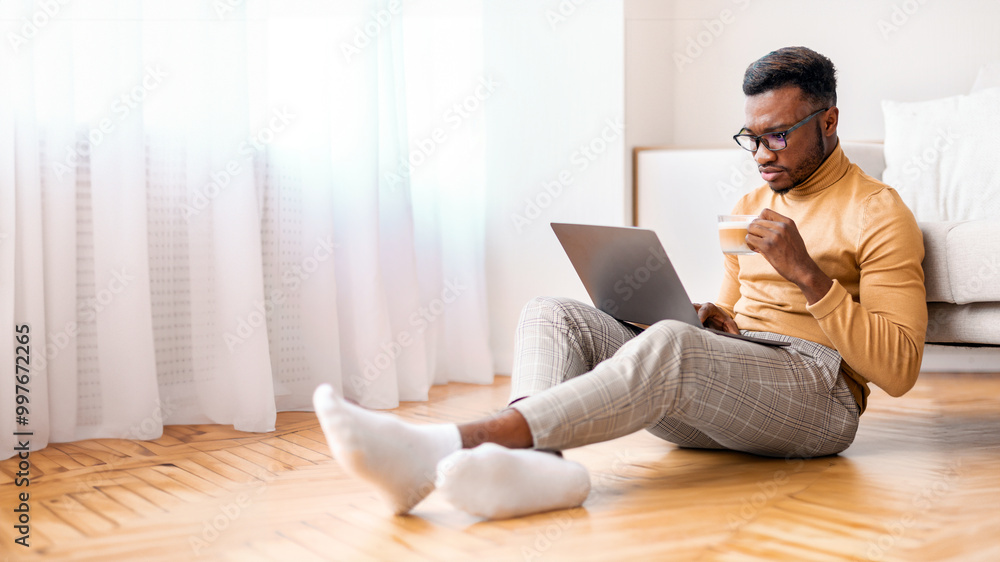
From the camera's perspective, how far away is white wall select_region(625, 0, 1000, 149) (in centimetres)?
253

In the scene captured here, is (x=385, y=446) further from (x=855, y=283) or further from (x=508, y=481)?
(x=855, y=283)

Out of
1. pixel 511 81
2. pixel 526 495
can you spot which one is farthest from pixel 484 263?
pixel 526 495

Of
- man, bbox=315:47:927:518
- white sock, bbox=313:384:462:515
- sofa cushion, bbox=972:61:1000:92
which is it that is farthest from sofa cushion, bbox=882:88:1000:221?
white sock, bbox=313:384:462:515

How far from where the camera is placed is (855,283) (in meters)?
1.27

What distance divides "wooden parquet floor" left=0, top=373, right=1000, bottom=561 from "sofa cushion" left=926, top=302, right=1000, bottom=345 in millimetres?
196

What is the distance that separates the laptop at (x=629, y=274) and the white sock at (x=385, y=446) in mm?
413

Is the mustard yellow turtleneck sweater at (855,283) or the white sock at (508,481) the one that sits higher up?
the mustard yellow turtleneck sweater at (855,283)

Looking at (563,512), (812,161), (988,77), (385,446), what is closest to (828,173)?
(812,161)

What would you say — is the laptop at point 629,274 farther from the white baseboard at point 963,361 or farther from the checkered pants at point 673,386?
the white baseboard at point 963,361

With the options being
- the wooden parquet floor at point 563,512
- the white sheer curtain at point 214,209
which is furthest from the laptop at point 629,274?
the white sheer curtain at point 214,209

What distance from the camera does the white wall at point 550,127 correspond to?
7.93 ft

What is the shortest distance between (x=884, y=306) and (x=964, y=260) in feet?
0.97

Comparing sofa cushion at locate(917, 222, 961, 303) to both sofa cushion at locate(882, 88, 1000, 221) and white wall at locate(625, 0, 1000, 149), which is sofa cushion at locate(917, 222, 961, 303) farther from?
white wall at locate(625, 0, 1000, 149)

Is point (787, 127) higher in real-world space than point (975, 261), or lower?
higher
